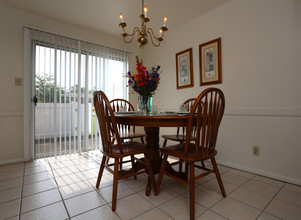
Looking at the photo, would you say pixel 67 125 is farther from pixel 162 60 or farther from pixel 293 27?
pixel 293 27

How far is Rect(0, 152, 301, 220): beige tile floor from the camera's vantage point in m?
1.19

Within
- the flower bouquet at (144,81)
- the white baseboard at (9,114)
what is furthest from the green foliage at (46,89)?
the flower bouquet at (144,81)

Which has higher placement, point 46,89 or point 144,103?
point 46,89

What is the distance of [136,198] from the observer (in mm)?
1417

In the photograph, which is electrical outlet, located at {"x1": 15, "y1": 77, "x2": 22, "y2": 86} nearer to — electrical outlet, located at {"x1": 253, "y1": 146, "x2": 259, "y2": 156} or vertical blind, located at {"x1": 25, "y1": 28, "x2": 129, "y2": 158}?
vertical blind, located at {"x1": 25, "y1": 28, "x2": 129, "y2": 158}

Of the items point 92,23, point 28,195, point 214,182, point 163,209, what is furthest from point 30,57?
point 214,182

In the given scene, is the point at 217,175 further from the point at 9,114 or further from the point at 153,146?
the point at 9,114

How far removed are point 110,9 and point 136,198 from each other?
2631 millimetres

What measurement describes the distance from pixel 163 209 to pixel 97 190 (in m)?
0.70

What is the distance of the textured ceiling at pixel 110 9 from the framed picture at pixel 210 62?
22.4 inches

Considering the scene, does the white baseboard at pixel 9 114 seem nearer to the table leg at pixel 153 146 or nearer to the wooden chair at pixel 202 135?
the table leg at pixel 153 146

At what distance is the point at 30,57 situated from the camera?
8.14 feet

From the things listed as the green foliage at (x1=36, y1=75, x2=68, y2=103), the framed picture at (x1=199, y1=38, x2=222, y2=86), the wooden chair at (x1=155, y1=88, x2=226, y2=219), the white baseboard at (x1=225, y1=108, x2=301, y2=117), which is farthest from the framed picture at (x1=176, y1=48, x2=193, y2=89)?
the green foliage at (x1=36, y1=75, x2=68, y2=103)

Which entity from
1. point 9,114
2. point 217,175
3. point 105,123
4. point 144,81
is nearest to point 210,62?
point 144,81
